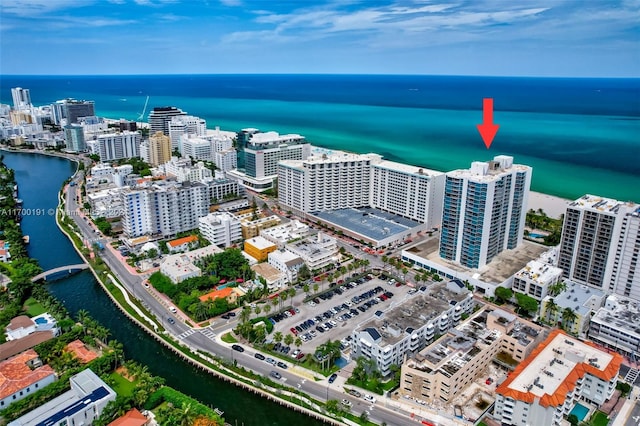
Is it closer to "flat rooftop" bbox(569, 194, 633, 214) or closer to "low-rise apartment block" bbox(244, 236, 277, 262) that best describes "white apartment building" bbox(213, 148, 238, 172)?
"low-rise apartment block" bbox(244, 236, 277, 262)

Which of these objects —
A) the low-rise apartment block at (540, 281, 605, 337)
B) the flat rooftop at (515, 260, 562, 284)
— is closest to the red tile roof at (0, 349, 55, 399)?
the low-rise apartment block at (540, 281, 605, 337)

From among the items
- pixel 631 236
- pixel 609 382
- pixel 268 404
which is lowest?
pixel 268 404

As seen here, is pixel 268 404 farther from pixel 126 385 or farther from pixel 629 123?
pixel 629 123

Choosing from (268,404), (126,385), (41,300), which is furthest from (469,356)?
(41,300)

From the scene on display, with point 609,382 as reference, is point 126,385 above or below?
below

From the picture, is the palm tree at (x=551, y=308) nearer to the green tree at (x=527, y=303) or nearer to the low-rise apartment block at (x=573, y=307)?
the low-rise apartment block at (x=573, y=307)

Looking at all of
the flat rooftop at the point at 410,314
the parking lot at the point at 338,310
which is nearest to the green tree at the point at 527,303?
the flat rooftop at the point at 410,314
